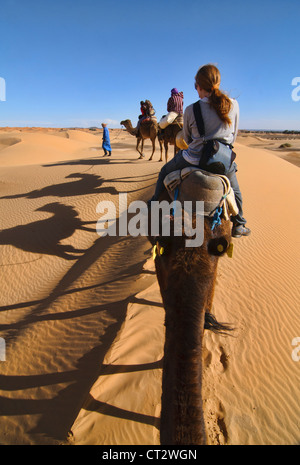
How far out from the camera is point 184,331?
5.67 feet

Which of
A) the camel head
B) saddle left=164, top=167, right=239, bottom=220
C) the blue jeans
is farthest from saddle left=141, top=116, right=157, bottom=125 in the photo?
the camel head

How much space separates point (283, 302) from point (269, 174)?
30.5ft

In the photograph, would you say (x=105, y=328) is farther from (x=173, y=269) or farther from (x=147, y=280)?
(x=173, y=269)

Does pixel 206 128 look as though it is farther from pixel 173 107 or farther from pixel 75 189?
pixel 75 189

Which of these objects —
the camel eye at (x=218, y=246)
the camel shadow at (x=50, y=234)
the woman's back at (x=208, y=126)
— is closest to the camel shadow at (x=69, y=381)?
the camel eye at (x=218, y=246)

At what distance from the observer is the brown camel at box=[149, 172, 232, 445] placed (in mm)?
1509

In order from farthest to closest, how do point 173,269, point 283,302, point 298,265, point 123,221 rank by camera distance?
point 123,221 < point 298,265 < point 283,302 < point 173,269

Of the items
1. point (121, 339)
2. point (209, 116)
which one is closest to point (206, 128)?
point (209, 116)

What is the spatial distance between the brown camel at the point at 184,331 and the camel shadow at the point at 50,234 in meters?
5.70

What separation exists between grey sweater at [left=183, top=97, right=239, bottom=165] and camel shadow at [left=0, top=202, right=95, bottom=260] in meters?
5.26

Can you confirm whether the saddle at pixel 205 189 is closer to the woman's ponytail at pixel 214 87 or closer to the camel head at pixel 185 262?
the camel head at pixel 185 262

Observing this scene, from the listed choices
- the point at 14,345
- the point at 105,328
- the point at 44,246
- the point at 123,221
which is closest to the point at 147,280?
the point at 105,328

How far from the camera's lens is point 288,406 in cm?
306

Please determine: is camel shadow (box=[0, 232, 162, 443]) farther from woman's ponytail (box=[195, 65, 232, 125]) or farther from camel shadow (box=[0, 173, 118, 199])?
camel shadow (box=[0, 173, 118, 199])
